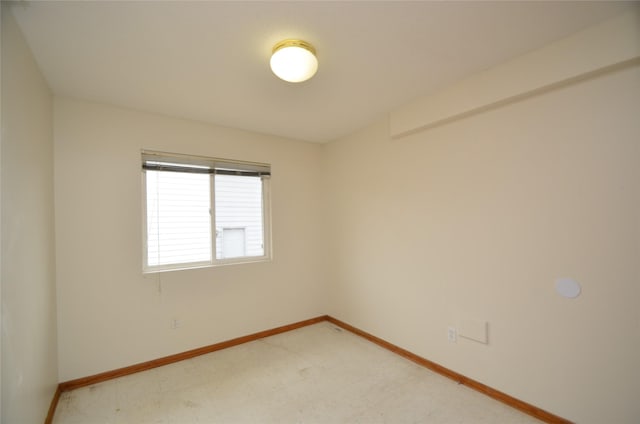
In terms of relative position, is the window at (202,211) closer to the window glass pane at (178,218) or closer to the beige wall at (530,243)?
the window glass pane at (178,218)

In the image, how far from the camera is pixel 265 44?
1.69 meters

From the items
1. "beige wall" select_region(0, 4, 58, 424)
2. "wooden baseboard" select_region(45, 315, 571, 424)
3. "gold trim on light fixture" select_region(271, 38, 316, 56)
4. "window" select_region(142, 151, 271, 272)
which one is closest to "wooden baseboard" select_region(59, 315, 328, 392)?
"wooden baseboard" select_region(45, 315, 571, 424)

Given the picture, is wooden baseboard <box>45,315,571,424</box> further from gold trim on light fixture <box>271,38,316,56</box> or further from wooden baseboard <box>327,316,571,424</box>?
gold trim on light fixture <box>271,38,316,56</box>

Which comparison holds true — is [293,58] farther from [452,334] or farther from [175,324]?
[175,324]

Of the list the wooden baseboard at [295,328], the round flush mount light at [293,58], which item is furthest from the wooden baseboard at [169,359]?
the round flush mount light at [293,58]

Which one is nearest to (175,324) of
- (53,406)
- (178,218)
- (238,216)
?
(53,406)

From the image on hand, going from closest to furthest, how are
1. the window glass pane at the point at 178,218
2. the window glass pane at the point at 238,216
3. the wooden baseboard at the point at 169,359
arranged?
the wooden baseboard at the point at 169,359
the window glass pane at the point at 178,218
the window glass pane at the point at 238,216

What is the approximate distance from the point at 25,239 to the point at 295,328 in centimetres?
265

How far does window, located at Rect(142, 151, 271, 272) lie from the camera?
2658mm

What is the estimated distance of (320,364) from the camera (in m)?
2.59

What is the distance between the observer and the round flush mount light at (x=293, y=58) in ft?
5.39

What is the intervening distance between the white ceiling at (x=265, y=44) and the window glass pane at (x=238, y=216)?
3.05 feet

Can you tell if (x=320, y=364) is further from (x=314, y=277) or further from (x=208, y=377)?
(x=314, y=277)

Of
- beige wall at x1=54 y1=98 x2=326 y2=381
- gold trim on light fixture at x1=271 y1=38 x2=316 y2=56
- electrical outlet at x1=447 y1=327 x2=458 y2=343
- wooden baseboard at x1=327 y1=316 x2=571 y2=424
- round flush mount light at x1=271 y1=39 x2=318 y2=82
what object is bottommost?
wooden baseboard at x1=327 y1=316 x2=571 y2=424
